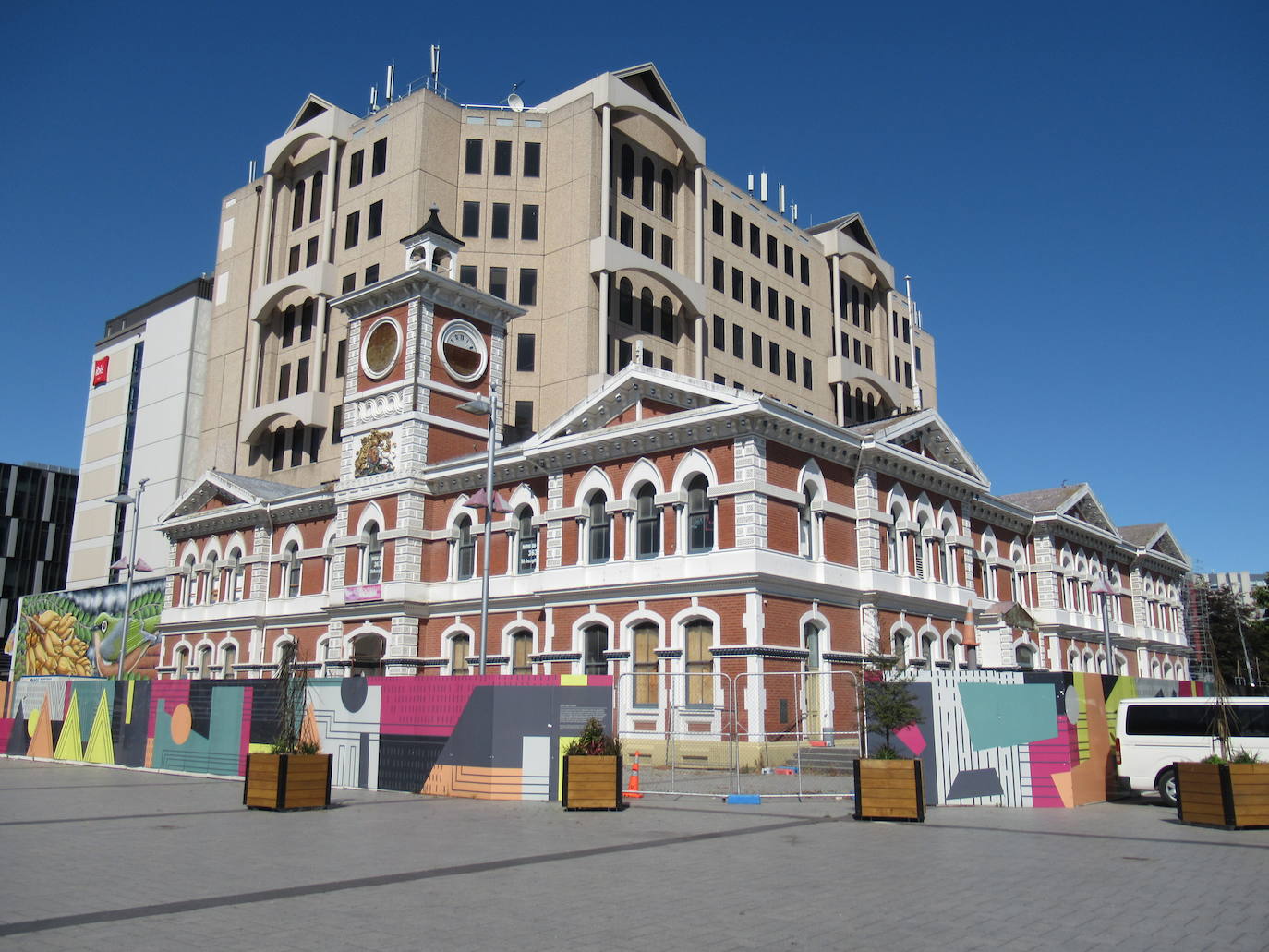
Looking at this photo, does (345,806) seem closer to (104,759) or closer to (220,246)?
(104,759)

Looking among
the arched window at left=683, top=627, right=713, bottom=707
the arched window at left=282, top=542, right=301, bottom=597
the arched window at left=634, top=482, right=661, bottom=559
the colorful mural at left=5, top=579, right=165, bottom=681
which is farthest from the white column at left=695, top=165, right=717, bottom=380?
the colorful mural at left=5, top=579, right=165, bottom=681

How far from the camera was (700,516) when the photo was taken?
30.0 meters

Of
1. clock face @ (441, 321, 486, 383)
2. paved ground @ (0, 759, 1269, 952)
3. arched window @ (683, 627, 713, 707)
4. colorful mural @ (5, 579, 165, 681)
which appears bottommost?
paved ground @ (0, 759, 1269, 952)

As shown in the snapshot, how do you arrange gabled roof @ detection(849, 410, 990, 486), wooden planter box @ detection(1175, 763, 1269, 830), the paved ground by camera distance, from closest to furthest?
the paved ground, wooden planter box @ detection(1175, 763, 1269, 830), gabled roof @ detection(849, 410, 990, 486)

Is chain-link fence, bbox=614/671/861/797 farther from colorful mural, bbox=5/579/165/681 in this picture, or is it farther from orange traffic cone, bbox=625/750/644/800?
colorful mural, bbox=5/579/165/681

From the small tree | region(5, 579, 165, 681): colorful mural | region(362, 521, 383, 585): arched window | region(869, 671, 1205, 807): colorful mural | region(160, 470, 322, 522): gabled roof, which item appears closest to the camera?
the small tree

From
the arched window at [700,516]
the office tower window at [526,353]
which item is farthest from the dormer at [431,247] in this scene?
the arched window at [700,516]

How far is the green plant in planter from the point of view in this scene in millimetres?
18156

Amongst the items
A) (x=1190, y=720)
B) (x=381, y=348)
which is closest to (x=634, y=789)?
(x=1190, y=720)

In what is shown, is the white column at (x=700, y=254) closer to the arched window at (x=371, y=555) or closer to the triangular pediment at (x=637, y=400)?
the arched window at (x=371, y=555)

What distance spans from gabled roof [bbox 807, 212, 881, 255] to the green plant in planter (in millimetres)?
55708

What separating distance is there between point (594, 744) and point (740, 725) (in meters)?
10.2

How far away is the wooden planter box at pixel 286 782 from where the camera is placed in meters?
17.9

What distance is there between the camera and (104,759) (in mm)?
30422
